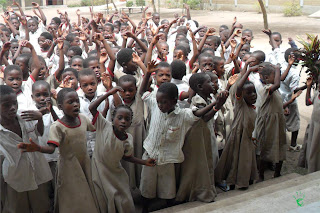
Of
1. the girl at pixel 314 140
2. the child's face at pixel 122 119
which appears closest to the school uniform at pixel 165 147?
the child's face at pixel 122 119

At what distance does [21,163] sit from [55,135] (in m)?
0.37

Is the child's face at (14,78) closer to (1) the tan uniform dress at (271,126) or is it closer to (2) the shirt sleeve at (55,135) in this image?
(2) the shirt sleeve at (55,135)

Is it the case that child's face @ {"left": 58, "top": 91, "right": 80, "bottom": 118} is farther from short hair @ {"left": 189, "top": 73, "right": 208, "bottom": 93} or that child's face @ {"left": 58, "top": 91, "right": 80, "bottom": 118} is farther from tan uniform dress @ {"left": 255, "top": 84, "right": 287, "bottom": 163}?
tan uniform dress @ {"left": 255, "top": 84, "right": 287, "bottom": 163}

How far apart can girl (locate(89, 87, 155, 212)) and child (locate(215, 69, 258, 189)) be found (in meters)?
1.00

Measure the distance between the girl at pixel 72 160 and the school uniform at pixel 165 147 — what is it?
549 millimetres

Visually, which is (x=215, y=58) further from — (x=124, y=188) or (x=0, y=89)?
(x=0, y=89)

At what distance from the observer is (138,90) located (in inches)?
153

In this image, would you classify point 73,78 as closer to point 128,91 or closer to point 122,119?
point 128,91

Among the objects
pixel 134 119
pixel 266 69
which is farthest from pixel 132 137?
pixel 266 69

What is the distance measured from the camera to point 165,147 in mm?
3395

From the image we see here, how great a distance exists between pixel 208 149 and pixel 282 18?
784 inches

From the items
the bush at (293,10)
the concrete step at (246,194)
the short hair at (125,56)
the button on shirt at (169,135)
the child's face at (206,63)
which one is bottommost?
the concrete step at (246,194)

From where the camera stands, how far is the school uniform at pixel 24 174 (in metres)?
2.97

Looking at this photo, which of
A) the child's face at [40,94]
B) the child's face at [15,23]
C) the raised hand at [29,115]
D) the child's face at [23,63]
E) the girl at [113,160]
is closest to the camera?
the raised hand at [29,115]
